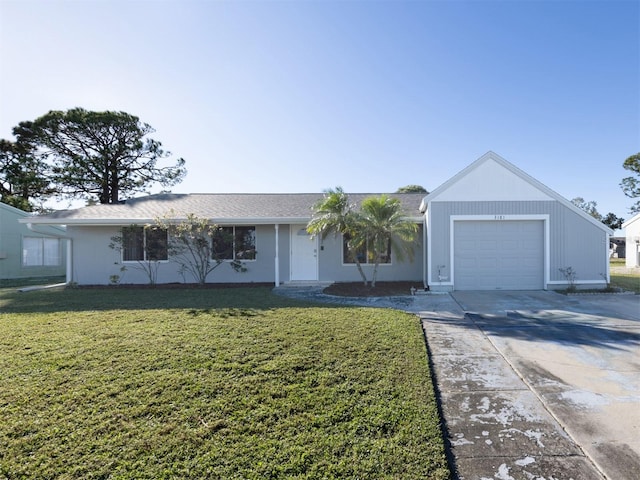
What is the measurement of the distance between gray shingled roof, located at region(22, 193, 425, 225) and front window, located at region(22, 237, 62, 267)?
6913mm

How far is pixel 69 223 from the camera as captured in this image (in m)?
11.2

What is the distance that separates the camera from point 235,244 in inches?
471

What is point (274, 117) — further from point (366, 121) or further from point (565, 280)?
point (565, 280)

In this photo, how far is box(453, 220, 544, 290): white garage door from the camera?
1009 centimetres

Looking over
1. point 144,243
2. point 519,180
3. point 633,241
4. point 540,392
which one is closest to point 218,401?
point 540,392

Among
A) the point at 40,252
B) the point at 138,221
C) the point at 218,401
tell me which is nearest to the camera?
the point at 218,401

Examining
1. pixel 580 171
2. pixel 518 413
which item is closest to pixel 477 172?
pixel 518 413

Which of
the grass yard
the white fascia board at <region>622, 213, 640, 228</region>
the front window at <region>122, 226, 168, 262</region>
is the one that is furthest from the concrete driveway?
the white fascia board at <region>622, 213, 640, 228</region>

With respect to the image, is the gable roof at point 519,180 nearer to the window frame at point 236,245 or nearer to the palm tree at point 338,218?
the palm tree at point 338,218

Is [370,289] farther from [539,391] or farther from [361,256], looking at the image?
[539,391]

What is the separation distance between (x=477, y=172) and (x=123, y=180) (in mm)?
26557

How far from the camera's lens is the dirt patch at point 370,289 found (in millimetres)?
9625

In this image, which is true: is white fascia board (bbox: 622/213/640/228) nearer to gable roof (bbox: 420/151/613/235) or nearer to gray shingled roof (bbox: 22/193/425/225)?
gable roof (bbox: 420/151/613/235)

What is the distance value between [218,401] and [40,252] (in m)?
20.4
